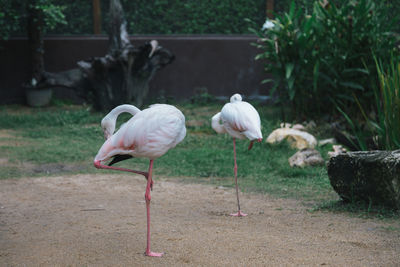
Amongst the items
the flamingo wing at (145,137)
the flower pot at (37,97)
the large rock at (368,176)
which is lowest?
the flower pot at (37,97)

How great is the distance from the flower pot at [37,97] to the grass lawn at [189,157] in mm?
1544

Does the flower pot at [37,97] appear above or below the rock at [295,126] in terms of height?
below

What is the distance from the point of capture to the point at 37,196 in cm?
477

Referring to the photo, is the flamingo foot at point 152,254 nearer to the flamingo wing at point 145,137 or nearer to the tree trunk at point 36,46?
the flamingo wing at point 145,137

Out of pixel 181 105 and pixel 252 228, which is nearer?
pixel 252 228

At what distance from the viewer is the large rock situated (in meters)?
3.95

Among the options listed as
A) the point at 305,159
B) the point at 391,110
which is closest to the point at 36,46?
the point at 305,159

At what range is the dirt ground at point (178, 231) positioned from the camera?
319 centimetres

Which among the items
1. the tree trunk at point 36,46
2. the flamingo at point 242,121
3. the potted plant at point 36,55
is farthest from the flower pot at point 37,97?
the flamingo at point 242,121

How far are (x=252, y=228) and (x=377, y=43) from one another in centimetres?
449

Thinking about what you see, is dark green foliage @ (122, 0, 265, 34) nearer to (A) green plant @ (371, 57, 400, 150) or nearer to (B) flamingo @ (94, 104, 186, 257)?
(A) green plant @ (371, 57, 400, 150)

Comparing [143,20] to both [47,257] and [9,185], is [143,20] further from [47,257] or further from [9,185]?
[47,257]

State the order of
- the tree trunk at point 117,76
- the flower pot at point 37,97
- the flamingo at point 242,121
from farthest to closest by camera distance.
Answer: the flower pot at point 37,97
the tree trunk at point 117,76
the flamingo at point 242,121

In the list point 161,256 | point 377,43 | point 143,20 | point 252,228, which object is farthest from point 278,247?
point 143,20
